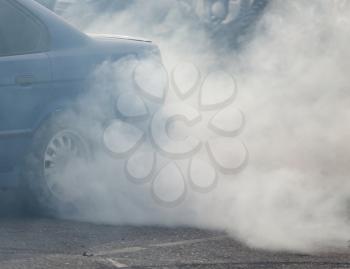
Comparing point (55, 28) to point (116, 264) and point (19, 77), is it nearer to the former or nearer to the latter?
point (19, 77)

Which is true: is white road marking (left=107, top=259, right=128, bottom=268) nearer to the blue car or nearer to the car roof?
the blue car

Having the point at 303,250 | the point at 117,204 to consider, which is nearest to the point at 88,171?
the point at 117,204

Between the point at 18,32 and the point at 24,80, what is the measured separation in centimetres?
39

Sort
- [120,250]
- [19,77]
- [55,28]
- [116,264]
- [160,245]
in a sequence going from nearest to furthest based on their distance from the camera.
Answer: [116,264] → [120,250] → [160,245] → [19,77] → [55,28]

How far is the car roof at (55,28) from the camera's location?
25.5ft

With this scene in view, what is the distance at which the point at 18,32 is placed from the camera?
7637mm

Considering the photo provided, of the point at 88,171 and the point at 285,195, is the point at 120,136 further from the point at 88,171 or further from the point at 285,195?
the point at 285,195

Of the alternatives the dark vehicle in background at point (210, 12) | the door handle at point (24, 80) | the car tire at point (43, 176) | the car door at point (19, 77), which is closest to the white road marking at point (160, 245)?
the car tire at point (43, 176)

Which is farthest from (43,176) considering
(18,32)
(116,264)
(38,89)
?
(116,264)

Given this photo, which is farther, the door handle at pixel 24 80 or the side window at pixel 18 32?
the side window at pixel 18 32

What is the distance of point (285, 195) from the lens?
7.65m

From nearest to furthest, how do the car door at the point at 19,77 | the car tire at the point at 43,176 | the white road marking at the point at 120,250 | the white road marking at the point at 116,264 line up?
1. the white road marking at the point at 116,264
2. the white road marking at the point at 120,250
3. the car door at the point at 19,77
4. the car tire at the point at 43,176

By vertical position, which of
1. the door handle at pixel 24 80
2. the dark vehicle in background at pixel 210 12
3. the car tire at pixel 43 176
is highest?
the dark vehicle in background at pixel 210 12

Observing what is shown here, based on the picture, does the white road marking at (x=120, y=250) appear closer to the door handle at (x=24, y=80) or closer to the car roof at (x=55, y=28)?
the door handle at (x=24, y=80)
